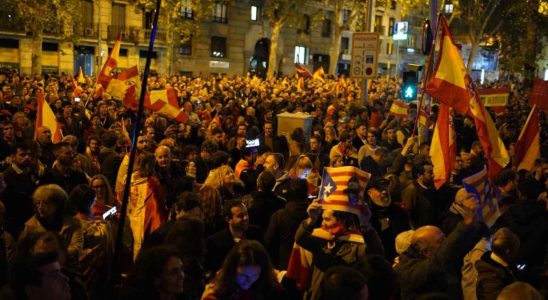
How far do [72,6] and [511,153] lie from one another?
88.8 ft

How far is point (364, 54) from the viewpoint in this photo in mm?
13281

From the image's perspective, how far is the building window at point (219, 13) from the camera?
49.5 m

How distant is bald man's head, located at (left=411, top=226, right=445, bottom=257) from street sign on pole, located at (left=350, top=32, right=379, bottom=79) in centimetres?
885

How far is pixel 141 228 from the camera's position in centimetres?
636

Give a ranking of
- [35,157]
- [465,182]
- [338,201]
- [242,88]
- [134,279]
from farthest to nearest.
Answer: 1. [242,88]
2. [35,157]
3. [465,182]
4. [338,201]
5. [134,279]

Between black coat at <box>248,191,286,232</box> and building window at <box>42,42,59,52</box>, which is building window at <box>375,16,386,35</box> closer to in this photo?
building window at <box>42,42,59,52</box>

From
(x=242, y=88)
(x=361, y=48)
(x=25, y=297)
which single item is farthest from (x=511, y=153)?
(x=242, y=88)

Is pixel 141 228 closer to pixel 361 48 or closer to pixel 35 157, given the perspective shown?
pixel 35 157

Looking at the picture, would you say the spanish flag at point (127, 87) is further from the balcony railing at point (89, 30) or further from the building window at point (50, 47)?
the balcony railing at point (89, 30)

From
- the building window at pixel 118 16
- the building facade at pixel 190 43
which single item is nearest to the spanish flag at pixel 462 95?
the building facade at pixel 190 43

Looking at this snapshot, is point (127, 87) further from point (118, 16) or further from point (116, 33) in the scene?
point (118, 16)

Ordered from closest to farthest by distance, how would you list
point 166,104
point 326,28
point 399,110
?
point 166,104 → point 399,110 → point 326,28

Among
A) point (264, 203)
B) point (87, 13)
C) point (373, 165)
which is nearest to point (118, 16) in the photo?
point (87, 13)

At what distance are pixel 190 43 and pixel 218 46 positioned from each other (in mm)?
2681
